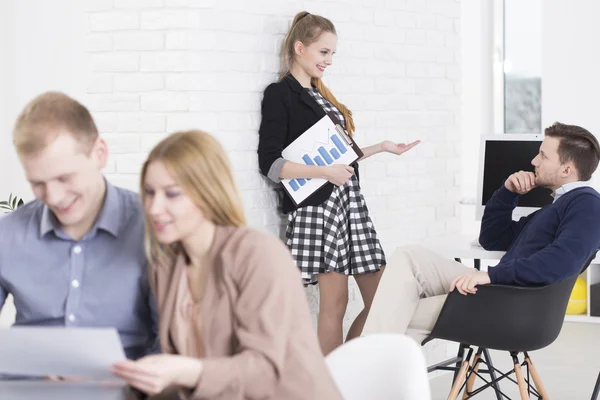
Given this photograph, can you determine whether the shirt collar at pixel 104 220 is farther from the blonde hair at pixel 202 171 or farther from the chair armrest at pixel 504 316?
the chair armrest at pixel 504 316

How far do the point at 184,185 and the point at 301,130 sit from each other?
1887 mm

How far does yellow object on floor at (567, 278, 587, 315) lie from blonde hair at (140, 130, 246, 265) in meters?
4.15

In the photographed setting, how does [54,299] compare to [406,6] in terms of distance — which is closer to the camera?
[54,299]

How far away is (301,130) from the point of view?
3.43m

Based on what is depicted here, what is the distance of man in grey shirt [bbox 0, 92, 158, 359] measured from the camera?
1.71 meters

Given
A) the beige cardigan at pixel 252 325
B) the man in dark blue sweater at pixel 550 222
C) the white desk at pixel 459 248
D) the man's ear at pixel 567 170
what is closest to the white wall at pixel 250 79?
the white desk at pixel 459 248

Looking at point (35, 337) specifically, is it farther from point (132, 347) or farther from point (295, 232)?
point (295, 232)

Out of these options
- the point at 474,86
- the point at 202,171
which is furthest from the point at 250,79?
the point at 474,86

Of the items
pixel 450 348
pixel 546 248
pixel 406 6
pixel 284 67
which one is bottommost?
pixel 450 348

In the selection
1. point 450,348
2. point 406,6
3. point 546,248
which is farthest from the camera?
point 450,348

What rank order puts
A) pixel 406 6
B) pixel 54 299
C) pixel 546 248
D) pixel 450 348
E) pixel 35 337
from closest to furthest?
pixel 35 337
pixel 54 299
pixel 546 248
pixel 406 6
pixel 450 348

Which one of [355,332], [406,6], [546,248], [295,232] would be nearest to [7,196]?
[295,232]

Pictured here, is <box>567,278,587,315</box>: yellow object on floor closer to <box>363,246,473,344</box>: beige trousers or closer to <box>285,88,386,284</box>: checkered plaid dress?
<box>285,88,386,284</box>: checkered plaid dress

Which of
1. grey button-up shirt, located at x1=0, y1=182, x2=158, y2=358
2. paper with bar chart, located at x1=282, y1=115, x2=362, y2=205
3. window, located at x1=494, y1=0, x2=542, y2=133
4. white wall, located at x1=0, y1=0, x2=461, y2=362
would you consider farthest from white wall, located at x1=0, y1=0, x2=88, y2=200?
window, located at x1=494, y1=0, x2=542, y2=133
